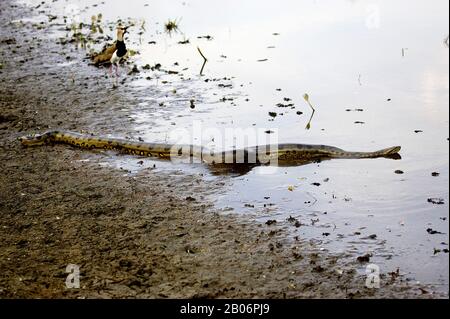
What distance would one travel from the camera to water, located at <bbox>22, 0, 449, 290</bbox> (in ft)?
21.1

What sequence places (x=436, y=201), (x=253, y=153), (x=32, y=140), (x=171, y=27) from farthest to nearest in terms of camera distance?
1. (x=171, y=27)
2. (x=32, y=140)
3. (x=253, y=153)
4. (x=436, y=201)

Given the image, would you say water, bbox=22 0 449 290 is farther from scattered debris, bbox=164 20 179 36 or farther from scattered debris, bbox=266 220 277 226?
scattered debris, bbox=164 20 179 36

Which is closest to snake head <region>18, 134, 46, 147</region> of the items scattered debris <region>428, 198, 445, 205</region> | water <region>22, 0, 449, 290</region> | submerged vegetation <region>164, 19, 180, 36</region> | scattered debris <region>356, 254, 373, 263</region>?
water <region>22, 0, 449, 290</region>

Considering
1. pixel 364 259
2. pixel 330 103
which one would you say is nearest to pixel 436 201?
pixel 364 259

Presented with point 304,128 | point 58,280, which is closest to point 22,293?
point 58,280

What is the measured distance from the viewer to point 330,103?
440 inches

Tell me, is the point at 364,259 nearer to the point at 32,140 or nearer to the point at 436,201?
the point at 436,201

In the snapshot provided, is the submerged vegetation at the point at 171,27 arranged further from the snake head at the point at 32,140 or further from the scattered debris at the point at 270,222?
the scattered debris at the point at 270,222

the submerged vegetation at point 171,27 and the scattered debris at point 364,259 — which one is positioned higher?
the submerged vegetation at point 171,27

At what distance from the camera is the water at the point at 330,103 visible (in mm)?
6438

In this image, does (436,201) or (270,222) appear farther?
(436,201)

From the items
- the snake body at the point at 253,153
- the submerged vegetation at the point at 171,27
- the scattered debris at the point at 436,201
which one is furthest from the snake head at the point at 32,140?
the submerged vegetation at the point at 171,27
